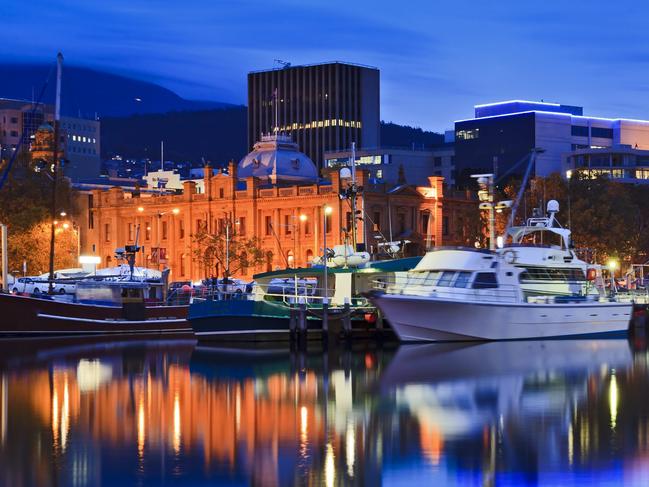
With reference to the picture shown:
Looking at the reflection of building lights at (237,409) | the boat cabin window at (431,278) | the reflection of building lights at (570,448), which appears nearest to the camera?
the reflection of building lights at (570,448)

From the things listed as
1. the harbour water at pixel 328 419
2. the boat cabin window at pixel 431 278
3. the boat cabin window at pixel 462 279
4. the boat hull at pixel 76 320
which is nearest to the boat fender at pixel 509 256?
the boat cabin window at pixel 462 279

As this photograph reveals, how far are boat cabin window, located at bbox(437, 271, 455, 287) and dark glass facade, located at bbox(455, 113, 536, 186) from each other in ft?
376


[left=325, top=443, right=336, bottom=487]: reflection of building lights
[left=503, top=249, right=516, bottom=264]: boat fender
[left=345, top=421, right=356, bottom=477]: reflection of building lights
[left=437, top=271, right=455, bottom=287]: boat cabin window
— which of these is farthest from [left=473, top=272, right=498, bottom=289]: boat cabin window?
[left=325, top=443, right=336, bottom=487]: reflection of building lights

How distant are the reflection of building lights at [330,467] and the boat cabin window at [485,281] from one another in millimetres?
33041

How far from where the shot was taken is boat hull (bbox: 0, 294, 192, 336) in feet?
236

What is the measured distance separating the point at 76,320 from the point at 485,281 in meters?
23.7

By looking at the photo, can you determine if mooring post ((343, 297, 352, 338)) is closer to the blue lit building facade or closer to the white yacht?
the white yacht

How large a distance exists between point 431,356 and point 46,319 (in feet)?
83.5

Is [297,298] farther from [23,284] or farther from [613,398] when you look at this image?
[23,284]

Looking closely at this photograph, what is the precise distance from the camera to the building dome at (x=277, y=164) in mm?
145125

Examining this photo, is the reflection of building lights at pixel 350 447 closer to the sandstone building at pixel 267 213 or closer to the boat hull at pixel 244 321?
the boat hull at pixel 244 321

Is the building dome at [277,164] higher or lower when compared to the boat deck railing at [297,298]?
higher

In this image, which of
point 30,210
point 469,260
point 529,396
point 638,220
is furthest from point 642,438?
point 638,220

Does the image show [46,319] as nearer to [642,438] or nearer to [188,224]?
[642,438]
